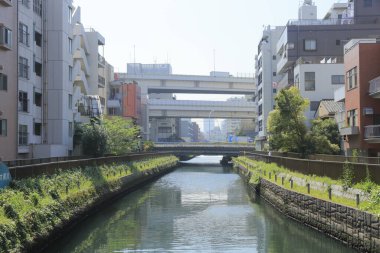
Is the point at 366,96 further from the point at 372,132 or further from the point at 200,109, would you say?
the point at 200,109

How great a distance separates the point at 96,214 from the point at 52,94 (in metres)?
21.7

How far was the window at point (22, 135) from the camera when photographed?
38.3 meters

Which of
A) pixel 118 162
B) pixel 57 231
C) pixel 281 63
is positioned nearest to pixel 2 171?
pixel 57 231

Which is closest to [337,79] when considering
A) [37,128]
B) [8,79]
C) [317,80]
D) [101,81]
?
[317,80]

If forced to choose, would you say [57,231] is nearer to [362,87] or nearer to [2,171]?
[2,171]

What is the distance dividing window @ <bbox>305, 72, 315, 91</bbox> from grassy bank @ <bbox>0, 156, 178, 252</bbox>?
3243 cm

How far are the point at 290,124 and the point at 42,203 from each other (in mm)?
26256

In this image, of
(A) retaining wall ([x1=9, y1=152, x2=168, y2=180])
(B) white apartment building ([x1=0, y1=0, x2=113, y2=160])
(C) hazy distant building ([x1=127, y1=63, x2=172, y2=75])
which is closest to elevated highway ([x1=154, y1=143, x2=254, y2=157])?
(B) white apartment building ([x1=0, y1=0, x2=113, y2=160])

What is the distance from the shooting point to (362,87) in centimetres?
3675

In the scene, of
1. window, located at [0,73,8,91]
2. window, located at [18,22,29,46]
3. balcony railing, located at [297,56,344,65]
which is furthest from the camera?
balcony railing, located at [297,56,344,65]

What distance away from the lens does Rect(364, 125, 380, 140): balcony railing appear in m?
34.3

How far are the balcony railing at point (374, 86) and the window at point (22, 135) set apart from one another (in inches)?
1028

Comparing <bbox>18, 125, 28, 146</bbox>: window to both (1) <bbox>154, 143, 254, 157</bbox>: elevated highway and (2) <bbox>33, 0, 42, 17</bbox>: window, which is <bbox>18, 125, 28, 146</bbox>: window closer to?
(2) <bbox>33, 0, 42, 17</bbox>: window

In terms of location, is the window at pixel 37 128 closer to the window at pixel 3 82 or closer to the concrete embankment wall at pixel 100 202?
the window at pixel 3 82
